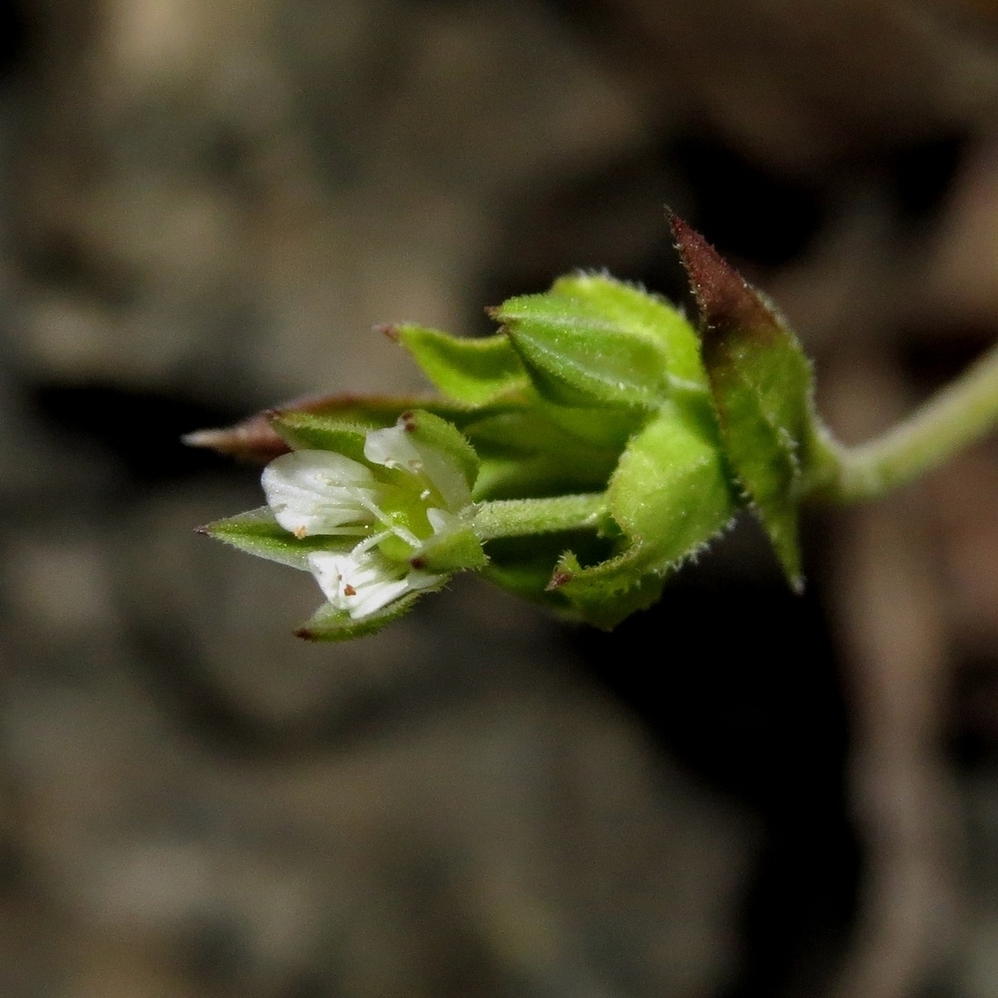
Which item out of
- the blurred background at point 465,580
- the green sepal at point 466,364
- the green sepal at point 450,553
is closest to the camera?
the green sepal at point 450,553

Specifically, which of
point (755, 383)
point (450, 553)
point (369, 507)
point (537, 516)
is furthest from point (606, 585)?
point (755, 383)

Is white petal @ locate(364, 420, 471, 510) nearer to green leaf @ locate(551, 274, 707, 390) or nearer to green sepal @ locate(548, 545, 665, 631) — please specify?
green sepal @ locate(548, 545, 665, 631)

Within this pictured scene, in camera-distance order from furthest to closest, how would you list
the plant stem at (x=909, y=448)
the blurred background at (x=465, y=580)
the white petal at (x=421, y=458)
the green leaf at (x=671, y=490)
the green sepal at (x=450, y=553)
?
the blurred background at (x=465, y=580) → the plant stem at (x=909, y=448) → the green leaf at (x=671, y=490) → the white petal at (x=421, y=458) → the green sepal at (x=450, y=553)

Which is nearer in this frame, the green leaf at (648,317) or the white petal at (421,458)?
the white petal at (421,458)

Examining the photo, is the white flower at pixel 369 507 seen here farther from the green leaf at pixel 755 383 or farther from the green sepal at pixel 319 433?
the green leaf at pixel 755 383

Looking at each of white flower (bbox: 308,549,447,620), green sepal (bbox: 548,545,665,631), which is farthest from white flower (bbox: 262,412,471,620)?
green sepal (bbox: 548,545,665,631)

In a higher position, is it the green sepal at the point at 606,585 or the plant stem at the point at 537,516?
the plant stem at the point at 537,516

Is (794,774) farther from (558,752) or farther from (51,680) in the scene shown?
(51,680)

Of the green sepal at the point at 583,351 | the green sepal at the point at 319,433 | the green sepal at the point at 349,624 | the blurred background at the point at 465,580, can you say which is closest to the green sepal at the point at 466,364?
the green sepal at the point at 583,351
